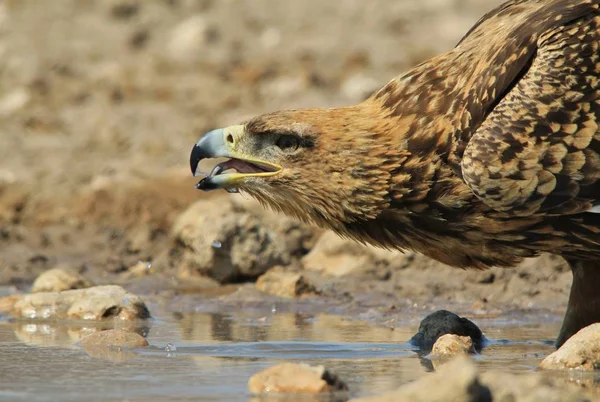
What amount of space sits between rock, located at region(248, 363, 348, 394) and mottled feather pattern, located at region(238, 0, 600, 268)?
1.45m

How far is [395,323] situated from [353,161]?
177 centimetres

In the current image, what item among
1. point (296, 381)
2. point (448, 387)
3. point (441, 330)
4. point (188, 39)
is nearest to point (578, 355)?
point (441, 330)

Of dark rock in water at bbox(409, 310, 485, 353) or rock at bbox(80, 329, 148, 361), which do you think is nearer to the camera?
rock at bbox(80, 329, 148, 361)

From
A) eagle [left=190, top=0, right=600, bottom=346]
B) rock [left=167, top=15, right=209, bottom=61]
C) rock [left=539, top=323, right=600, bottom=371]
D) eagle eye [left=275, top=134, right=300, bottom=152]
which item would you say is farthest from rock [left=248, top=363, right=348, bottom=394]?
rock [left=167, top=15, right=209, bottom=61]

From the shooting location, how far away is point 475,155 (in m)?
6.61

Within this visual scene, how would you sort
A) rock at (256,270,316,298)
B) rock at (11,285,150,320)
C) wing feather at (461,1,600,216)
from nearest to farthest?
wing feather at (461,1,600,216), rock at (11,285,150,320), rock at (256,270,316,298)

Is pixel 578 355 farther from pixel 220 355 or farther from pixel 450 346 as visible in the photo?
pixel 220 355

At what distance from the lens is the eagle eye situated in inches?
280

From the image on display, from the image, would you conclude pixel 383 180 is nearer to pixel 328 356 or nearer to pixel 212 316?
pixel 328 356

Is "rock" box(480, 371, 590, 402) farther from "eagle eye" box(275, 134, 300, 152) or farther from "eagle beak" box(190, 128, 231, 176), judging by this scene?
"eagle beak" box(190, 128, 231, 176)

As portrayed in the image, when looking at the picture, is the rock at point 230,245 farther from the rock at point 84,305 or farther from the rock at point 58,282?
the rock at point 84,305

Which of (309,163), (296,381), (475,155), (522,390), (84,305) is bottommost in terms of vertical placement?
(522,390)

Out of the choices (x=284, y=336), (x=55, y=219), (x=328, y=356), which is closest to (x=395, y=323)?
(x=284, y=336)

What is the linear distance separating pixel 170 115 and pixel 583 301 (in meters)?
7.66
